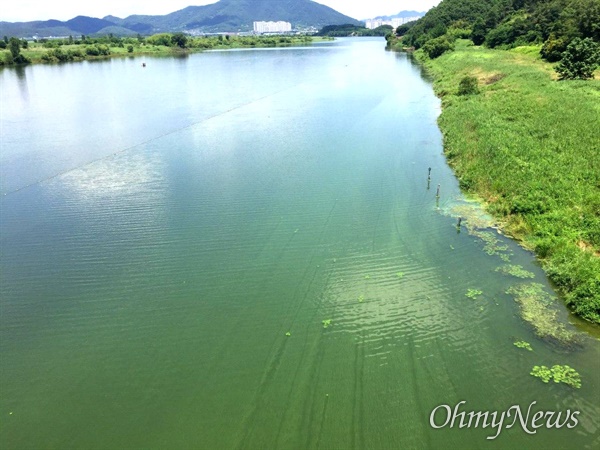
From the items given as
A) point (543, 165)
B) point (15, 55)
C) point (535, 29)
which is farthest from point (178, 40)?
point (543, 165)

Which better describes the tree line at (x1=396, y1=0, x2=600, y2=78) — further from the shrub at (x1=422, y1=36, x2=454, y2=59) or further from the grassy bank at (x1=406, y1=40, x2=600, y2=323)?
the grassy bank at (x1=406, y1=40, x2=600, y2=323)

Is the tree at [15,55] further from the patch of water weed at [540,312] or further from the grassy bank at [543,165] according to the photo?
the patch of water weed at [540,312]

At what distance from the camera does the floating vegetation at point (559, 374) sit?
761 cm

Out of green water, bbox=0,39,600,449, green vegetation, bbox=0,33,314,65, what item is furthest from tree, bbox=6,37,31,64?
green water, bbox=0,39,600,449

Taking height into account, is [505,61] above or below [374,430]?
above

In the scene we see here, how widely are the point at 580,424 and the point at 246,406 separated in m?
5.51

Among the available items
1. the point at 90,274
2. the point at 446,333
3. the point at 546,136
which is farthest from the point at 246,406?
the point at 546,136

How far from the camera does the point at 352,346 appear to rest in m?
8.67

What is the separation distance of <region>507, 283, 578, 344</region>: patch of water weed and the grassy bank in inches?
18.8

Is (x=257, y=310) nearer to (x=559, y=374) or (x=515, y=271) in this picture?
(x=559, y=374)

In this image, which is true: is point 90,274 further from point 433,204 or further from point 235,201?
point 433,204

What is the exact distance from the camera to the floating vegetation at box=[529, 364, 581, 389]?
300 inches
